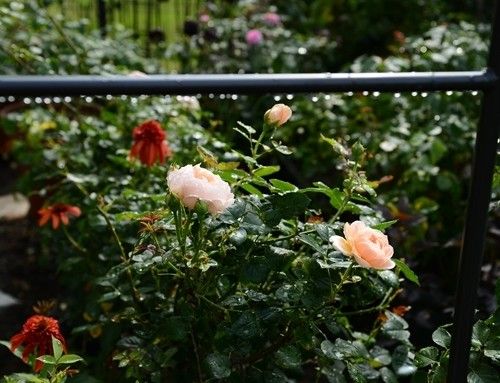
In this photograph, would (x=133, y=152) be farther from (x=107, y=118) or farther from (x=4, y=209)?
(x=4, y=209)

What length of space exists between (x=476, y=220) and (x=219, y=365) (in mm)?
464

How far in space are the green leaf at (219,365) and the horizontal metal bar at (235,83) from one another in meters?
0.51

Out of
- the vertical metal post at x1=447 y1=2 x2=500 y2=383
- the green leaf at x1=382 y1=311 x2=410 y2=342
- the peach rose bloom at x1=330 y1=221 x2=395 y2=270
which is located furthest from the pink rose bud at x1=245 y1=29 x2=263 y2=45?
the vertical metal post at x1=447 y1=2 x2=500 y2=383

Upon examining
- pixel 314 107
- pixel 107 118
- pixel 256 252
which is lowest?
pixel 314 107

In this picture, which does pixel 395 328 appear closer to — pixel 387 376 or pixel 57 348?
pixel 387 376

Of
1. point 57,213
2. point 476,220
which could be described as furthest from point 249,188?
point 57,213

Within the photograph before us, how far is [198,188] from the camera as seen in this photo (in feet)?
3.83

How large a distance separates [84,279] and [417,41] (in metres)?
1.61

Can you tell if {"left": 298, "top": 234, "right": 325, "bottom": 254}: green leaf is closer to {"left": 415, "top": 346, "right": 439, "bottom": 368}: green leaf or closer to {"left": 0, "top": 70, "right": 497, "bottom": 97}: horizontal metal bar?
{"left": 415, "top": 346, "right": 439, "bottom": 368}: green leaf

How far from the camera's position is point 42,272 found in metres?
3.18

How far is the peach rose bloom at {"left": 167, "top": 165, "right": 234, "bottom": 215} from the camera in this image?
117 cm

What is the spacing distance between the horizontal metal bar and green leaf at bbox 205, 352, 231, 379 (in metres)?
0.51

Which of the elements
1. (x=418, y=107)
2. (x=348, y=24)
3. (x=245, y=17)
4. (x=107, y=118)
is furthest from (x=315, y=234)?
(x=348, y=24)

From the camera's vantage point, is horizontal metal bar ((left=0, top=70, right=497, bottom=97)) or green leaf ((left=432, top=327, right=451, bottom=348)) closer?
horizontal metal bar ((left=0, top=70, right=497, bottom=97))
